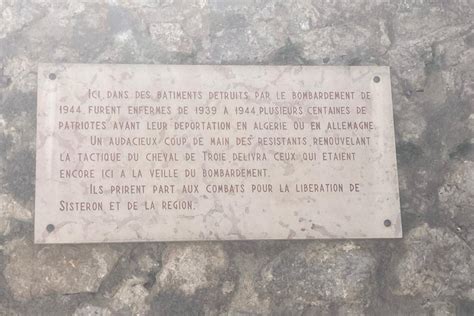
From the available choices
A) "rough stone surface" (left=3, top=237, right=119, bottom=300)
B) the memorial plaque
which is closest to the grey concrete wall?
"rough stone surface" (left=3, top=237, right=119, bottom=300)

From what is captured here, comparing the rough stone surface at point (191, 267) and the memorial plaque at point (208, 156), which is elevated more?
the memorial plaque at point (208, 156)

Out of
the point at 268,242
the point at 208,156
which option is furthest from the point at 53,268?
the point at 268,242

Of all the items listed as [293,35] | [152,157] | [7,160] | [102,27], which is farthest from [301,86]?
[7,160]

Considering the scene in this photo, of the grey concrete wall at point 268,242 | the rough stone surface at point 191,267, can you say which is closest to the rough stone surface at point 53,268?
the grey concrete wall at point 268,242

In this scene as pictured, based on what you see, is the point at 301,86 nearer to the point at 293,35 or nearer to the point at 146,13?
the point at 293,35

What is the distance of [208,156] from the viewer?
3.13 metres

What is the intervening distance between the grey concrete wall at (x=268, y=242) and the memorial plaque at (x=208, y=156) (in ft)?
0.36

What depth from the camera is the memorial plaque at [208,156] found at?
3.04 meters

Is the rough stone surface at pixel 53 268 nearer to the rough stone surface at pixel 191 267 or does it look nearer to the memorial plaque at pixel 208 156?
the memorial plaque at pixel 208 156

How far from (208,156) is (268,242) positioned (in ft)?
1.78

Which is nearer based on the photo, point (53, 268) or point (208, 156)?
point (53, 268)

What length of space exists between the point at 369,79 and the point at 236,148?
2.77 ft

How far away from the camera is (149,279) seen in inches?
121

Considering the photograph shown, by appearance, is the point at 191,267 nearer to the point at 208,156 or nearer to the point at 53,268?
the point at 208,156
